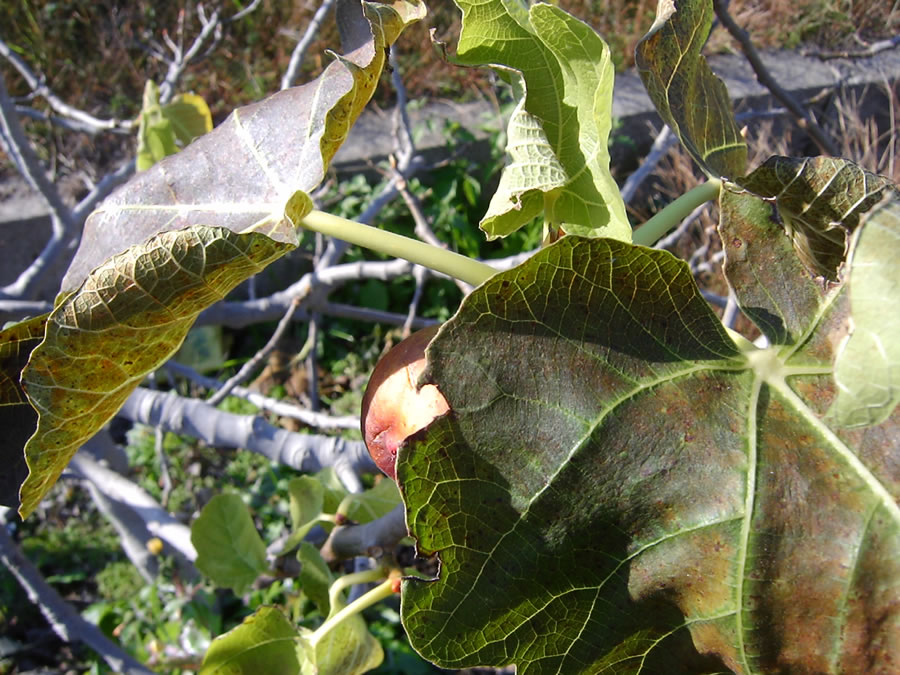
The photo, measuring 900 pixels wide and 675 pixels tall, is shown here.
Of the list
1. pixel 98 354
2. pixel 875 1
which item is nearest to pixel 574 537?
pixel 98 354

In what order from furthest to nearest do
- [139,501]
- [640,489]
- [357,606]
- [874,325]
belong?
[139,501]
[357,606]
[640,489]
[874,325]

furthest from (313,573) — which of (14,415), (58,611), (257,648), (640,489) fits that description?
(58,611)

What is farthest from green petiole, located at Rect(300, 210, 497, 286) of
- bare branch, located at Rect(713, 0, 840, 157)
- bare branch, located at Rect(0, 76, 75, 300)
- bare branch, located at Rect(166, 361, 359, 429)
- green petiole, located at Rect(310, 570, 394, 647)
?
bare branch, located at Rect(0, 76, 75, 300)

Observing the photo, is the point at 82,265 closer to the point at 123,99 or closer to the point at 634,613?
the point at 634,613

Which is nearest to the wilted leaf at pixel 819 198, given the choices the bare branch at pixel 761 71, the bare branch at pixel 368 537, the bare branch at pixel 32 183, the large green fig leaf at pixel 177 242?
the large green fig leaf at pixel 177 242

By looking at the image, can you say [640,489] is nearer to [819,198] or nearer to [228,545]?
[819,198]

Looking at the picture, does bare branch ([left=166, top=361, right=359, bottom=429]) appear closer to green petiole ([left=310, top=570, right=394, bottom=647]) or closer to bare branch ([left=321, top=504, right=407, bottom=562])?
bare branch ([left=321, top=504, right=407, bottom=562])

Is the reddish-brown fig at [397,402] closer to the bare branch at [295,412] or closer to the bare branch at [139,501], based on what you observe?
the bare branch at [295,412]
